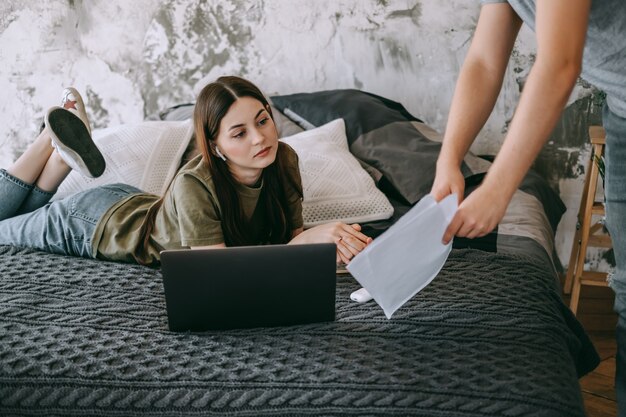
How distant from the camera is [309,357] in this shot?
1106mm

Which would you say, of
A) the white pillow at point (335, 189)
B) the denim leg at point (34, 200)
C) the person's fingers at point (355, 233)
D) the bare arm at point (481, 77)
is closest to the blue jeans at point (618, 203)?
the bare arm at point (481, 77)

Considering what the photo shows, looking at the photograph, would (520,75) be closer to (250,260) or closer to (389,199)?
(389,199)

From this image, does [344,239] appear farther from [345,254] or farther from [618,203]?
[618,203]

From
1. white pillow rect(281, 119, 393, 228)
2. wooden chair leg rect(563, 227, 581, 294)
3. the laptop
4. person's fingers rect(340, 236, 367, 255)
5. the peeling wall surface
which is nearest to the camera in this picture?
the laptop

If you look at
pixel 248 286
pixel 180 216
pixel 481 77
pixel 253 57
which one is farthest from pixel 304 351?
pixel 253 57

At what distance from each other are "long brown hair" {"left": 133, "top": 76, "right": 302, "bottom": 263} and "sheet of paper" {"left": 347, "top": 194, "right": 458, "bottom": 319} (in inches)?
21.4

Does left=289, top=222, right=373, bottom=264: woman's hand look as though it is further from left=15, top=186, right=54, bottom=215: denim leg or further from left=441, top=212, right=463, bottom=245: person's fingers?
left=15, top=186, right=54, bottom=215: denim leg

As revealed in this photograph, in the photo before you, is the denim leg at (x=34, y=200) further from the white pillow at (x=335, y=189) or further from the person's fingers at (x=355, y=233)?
the person's fingers at (x=355, y=233)

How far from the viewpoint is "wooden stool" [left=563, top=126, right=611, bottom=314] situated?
6.43 ft

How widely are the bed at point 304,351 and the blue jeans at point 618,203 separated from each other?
11cm

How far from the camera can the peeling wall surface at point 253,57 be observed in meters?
2.36

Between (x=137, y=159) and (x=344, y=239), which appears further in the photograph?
(x=137, y=159)

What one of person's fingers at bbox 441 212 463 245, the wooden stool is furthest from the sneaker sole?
the wooden stool

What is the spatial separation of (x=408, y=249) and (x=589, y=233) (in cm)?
134
